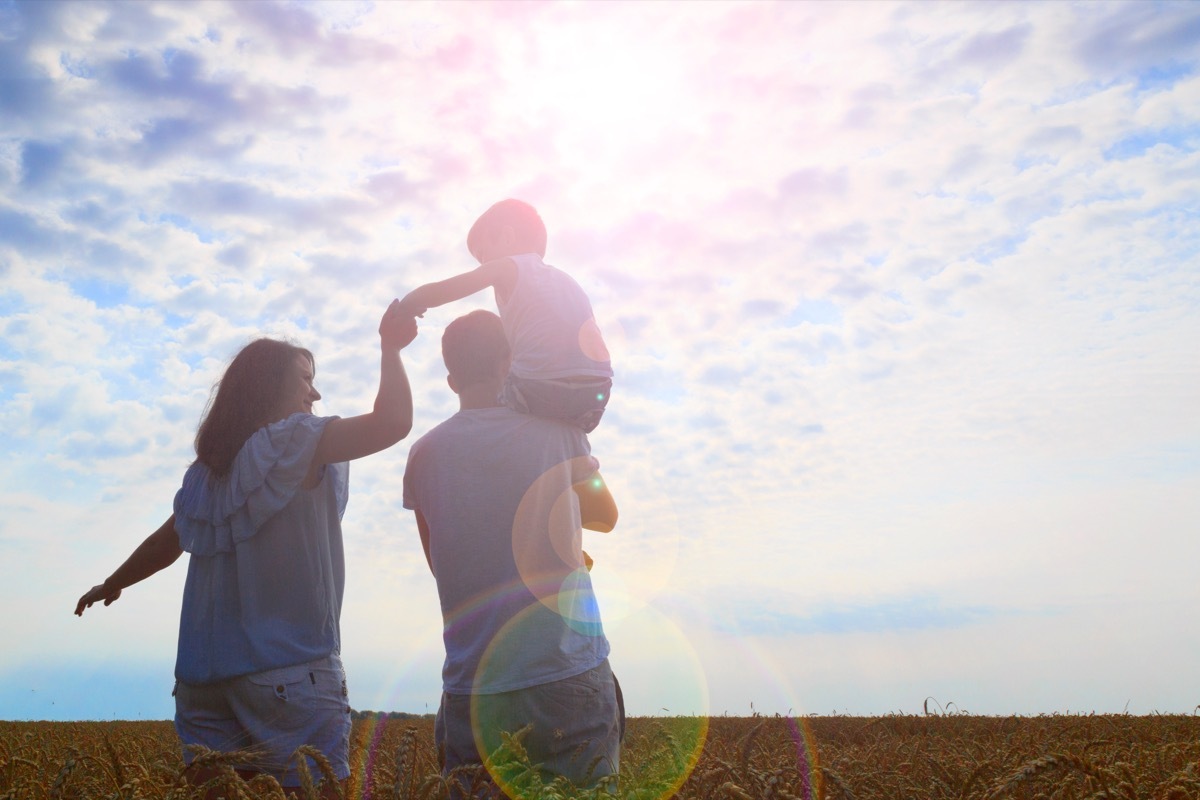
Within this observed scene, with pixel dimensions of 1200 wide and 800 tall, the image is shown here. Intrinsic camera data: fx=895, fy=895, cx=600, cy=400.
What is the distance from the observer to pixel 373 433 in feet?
12.0

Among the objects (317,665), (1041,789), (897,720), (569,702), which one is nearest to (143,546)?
(317,665)

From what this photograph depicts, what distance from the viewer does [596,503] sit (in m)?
4.12

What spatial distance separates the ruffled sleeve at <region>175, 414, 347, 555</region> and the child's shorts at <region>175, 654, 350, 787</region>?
1.92 feet

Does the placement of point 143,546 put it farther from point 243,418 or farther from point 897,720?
point 897,720

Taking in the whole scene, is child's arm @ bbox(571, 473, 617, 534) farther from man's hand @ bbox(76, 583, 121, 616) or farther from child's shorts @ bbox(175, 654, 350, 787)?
man's hand @ bbox(76, 583, 121, 616)

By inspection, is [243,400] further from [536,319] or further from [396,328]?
[536,319]

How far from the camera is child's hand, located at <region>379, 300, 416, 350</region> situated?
389cm

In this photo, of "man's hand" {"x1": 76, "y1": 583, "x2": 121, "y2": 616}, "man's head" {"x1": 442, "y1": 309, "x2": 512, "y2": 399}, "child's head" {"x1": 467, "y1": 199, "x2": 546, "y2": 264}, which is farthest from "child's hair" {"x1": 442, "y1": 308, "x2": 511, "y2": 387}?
"man's hand" {"x1": 76, "y1": 583, "x2": 121, "y2": 616}

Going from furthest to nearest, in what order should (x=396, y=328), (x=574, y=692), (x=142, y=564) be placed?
(x=142, y=564)
(x=396, y=328)
(x=574, y=692)

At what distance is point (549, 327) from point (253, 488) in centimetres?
158

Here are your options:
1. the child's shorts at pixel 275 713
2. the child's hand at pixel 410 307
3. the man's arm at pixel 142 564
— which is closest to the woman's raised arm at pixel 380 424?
the child's hand at pixel 410 307

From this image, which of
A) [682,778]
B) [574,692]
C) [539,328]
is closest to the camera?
[682,778]

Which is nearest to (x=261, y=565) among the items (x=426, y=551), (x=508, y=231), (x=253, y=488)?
(x=253, y=488)

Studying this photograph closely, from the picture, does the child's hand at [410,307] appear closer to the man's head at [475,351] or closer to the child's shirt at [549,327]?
the man's head at [475,351]
